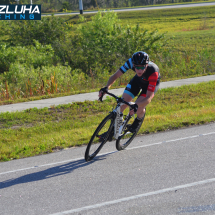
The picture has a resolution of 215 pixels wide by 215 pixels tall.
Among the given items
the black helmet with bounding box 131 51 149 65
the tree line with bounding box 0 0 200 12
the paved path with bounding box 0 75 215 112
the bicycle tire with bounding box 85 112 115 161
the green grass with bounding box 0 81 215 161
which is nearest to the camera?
the black helmet with bounding box 131 51 149 65

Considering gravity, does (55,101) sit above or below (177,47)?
below

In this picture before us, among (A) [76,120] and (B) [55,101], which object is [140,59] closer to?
(A) [76,120]

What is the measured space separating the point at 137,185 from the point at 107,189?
52 cm

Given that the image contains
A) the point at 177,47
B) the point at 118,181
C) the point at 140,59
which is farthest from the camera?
the point at 177,47

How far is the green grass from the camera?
7.08m

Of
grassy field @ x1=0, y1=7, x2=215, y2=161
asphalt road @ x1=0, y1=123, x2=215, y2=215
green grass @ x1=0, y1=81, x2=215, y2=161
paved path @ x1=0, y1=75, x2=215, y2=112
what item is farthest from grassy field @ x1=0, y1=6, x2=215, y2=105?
asphalt road @ x1=0, y1=123, x2=215, y2=215

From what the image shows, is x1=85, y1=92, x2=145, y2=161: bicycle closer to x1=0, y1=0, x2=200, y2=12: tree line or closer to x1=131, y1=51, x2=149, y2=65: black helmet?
x1=131, y1=51, x2=149, y2=65: black helmet

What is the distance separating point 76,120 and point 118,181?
419 cm

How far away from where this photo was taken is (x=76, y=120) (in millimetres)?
8961

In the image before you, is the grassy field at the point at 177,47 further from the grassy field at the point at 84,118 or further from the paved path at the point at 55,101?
the paved path at the point at 55,101

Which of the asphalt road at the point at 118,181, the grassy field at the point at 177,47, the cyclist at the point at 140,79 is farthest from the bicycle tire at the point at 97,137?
the grassy field at the point at 177,47

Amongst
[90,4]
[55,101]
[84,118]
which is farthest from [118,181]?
[90,4]

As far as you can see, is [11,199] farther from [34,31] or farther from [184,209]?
[34,31]

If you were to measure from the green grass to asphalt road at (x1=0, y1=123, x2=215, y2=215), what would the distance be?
24.2 inches
